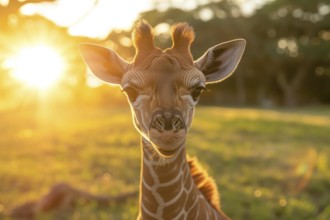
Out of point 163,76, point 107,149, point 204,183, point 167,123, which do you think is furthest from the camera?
point 107,149

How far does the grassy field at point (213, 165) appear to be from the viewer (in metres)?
10.1

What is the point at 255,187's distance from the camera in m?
11.8

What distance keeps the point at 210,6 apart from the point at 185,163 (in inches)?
2303

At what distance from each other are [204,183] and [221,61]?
143 centimetres

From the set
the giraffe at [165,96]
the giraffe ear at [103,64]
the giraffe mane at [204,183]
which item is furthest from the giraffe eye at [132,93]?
the giraffe mane at [204,183]

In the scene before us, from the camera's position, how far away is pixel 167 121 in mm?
3717

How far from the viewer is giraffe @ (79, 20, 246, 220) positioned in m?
3.86

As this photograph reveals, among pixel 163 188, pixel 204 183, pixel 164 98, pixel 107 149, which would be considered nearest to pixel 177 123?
pixel 164 98

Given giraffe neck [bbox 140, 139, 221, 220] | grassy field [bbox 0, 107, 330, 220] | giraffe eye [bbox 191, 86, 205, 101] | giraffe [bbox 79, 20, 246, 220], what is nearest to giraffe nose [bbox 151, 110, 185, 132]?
giraffe [bbox 79, 20, 246, 220]

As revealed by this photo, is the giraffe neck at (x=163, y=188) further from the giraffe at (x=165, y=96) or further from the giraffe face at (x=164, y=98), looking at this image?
the giraffe face at (x=164, y=98)

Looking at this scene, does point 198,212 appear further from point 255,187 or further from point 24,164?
point 24,164

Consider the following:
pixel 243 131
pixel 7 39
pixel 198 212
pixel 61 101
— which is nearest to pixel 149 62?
pixel 198 212

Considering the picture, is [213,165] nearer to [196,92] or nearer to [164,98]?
[196,92]

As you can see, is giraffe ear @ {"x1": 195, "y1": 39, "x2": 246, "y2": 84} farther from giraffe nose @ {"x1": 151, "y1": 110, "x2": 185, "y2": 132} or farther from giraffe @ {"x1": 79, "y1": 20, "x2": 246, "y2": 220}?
giraffe nose @ {"x1": 151, "y1": 110, "x2": 185, "y2": 132}
